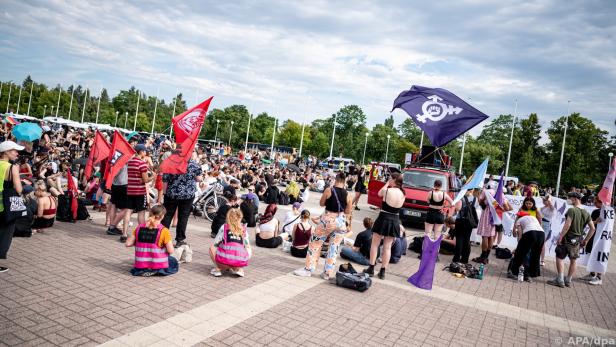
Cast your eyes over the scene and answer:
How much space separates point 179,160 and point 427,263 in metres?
4.75

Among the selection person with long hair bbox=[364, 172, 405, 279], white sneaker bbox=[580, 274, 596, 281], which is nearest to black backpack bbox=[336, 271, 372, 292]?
→ person with long hair bbox=[364, 172, 405, 279]

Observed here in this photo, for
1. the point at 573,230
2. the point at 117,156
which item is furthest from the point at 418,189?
the point at 117,156

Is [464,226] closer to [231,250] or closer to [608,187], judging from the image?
[608,187]

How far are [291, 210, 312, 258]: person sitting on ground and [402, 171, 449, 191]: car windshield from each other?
743 centimetres

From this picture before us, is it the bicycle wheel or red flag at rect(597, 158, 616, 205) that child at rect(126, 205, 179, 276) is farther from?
red flag at rect(597, 158, 616, 205)

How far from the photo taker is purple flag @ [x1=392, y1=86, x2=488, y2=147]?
10586 millimetres

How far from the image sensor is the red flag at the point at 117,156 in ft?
25.3

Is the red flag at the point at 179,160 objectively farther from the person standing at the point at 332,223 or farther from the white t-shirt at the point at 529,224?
the white t-shirt at the point at 529,224

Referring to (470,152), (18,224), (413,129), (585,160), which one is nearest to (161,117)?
(413,129)

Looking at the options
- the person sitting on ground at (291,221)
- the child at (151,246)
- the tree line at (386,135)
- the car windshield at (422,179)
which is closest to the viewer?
the child at (151,246)

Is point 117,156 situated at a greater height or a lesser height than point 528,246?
greater

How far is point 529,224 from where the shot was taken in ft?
26.5

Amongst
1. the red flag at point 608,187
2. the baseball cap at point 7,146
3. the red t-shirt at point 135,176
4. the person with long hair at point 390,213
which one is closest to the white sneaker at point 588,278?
the red flag at point 608,187

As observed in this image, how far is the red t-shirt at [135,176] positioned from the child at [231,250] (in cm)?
233
